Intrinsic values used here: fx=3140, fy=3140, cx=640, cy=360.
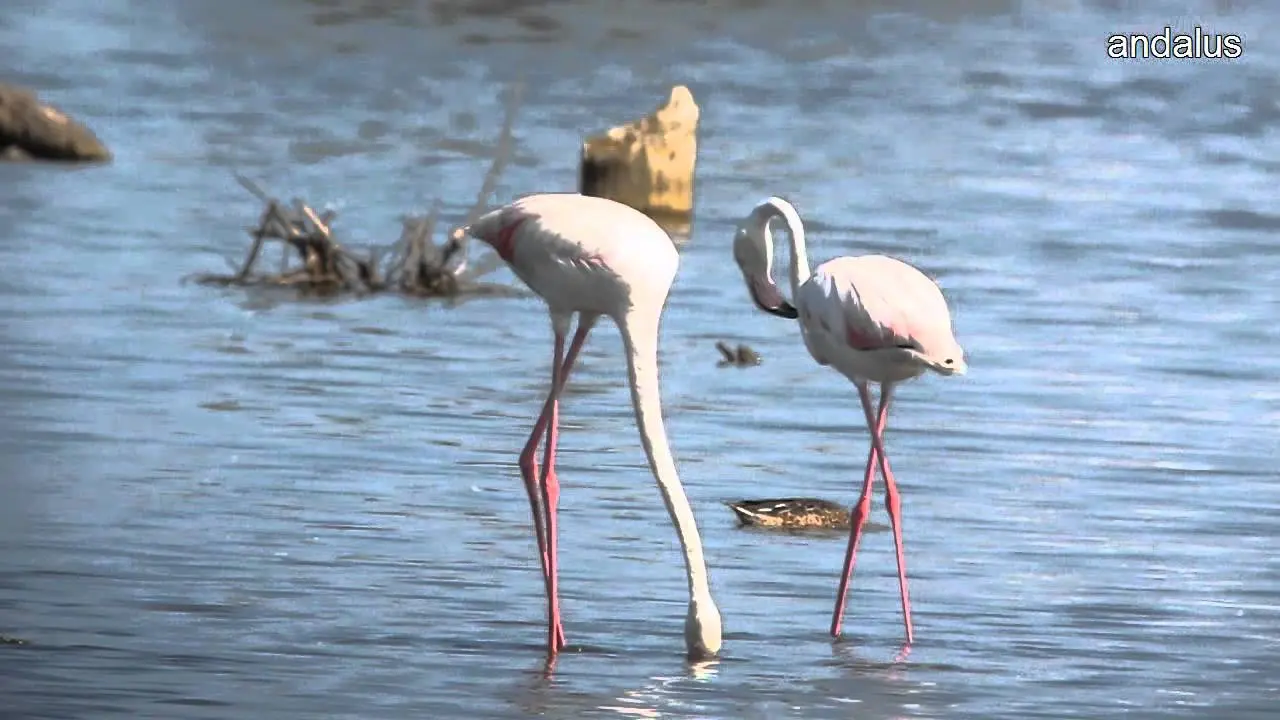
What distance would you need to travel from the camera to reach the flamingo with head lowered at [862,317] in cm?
984

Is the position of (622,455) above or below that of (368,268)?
above

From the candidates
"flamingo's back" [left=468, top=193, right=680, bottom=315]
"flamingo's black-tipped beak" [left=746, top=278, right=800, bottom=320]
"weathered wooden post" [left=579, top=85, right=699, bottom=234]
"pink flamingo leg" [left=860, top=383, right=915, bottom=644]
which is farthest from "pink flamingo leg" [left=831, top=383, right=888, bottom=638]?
"weathered wooden post" [left=579, top=85, right=699, bottom=234]

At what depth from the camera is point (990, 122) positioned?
31.0 m

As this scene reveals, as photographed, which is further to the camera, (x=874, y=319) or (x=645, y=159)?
(x=645, y=159)

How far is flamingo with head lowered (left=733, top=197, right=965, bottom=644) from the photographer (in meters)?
9.84

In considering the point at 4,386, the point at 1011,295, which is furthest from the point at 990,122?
the point at 4,386

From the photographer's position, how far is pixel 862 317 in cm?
990

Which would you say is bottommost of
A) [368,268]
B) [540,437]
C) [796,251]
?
[368,268]

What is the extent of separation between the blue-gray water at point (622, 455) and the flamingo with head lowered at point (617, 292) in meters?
0.21

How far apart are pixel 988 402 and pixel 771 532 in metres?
3.29

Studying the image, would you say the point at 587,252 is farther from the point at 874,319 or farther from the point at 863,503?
the point at 863,503

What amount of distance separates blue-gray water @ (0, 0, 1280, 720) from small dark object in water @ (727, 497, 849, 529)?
0.10 metres

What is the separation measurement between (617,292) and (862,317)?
0.83 m

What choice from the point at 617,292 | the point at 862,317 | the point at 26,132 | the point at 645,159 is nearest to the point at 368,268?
the point at 645,159
